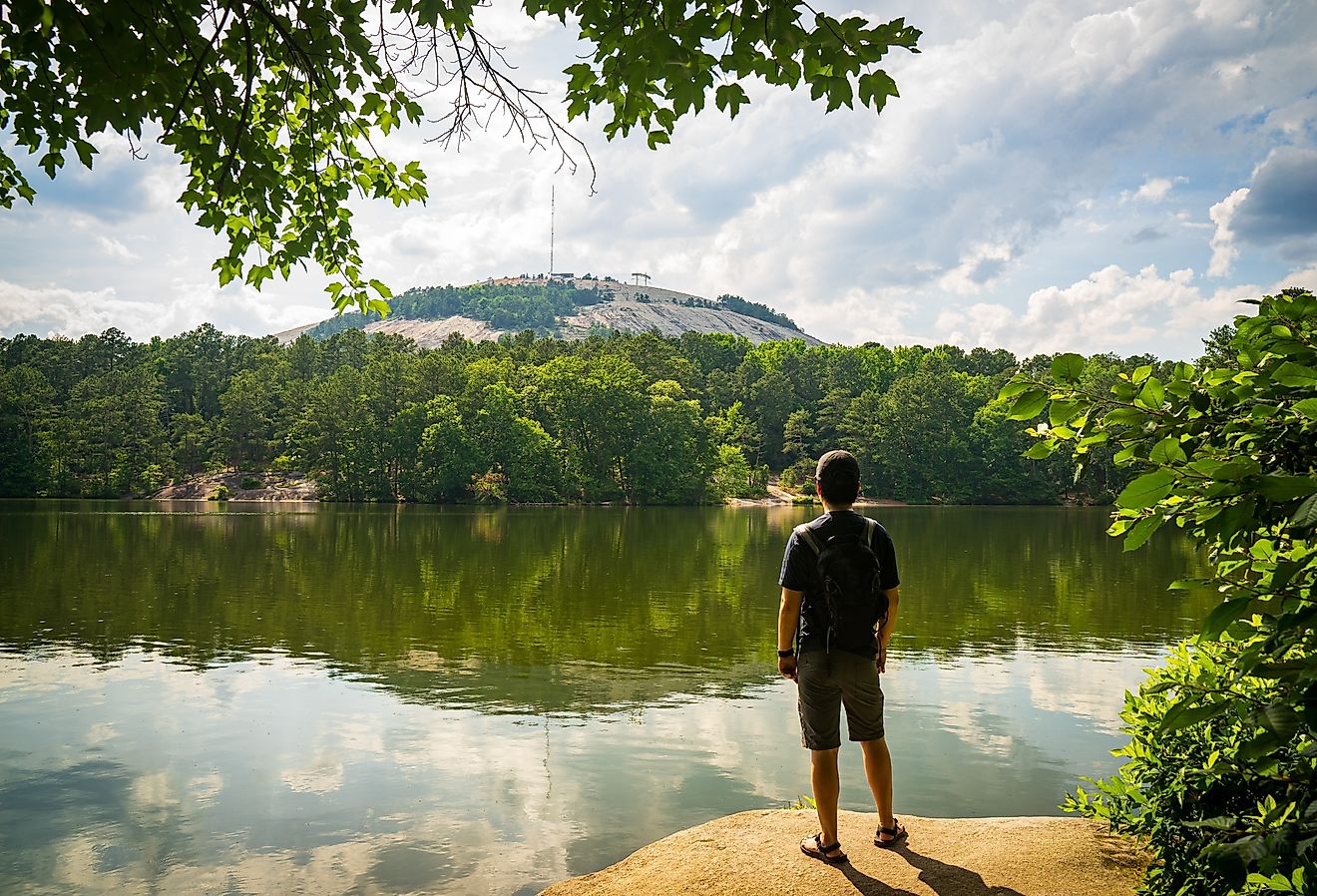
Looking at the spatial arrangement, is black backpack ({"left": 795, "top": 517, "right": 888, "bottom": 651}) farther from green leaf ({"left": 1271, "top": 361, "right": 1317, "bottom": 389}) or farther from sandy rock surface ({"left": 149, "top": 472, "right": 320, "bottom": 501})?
sandy rock surface ({"left": 149, "top": 472, "right": 320, "bottom": 501})

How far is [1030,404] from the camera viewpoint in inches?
99.3

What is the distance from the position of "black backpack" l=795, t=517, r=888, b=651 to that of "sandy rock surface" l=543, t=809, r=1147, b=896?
3.66 feet

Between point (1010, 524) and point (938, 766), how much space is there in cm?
4754

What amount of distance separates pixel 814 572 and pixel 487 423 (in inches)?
2802

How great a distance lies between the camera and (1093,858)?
4.51 metres

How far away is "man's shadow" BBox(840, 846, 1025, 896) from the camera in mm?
4270

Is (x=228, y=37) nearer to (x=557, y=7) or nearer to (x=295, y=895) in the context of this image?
(x=557, y=7)

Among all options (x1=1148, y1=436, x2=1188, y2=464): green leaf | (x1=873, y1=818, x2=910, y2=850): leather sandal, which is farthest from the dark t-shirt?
(x1=1148, y1=436, x2=1188, y2=464): green leaf

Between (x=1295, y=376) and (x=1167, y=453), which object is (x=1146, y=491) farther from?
(x=1295, y=376)

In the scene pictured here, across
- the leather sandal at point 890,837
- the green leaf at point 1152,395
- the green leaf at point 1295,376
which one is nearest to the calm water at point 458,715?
the leather sandal at point 890,837

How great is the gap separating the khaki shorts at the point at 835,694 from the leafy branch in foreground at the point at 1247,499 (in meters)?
1.68

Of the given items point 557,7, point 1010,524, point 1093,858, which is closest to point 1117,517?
point 1093,858

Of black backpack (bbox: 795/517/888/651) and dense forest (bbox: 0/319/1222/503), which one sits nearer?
black backpack (bbox: 795/517/888/651)

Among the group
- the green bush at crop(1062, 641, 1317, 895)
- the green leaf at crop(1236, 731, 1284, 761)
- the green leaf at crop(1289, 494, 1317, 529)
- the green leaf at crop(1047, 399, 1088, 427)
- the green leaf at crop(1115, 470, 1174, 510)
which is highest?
the green leaf at crop(1047, 399, 1088, 427)
